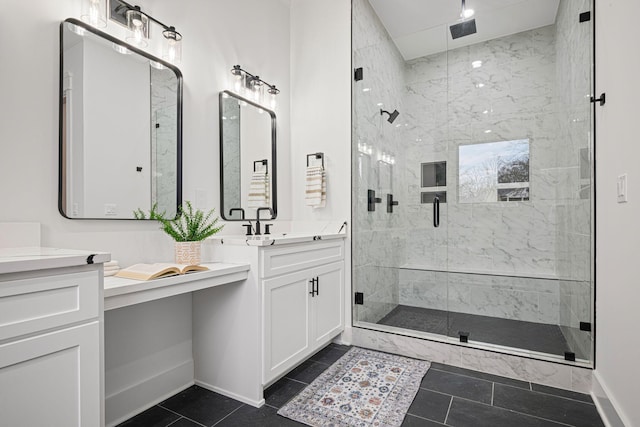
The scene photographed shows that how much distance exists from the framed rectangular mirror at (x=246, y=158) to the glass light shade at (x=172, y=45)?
1.42 feet

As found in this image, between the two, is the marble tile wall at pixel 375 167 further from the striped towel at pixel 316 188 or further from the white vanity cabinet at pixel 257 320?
the white vanity cabinet at pixel 257 320

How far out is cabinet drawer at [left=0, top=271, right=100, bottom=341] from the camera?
3.03 ft

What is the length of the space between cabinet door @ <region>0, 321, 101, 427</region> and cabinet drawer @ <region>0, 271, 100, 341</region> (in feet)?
0.12

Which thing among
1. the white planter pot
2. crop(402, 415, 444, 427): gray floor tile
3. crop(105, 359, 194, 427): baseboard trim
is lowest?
crop(402, 415, 444, 427): gray floor tile

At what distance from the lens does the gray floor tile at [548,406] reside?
173 cm

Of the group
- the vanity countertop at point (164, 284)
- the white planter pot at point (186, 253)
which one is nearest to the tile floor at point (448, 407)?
the vanity countertop at point (164, 284)

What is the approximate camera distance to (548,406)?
185 cm

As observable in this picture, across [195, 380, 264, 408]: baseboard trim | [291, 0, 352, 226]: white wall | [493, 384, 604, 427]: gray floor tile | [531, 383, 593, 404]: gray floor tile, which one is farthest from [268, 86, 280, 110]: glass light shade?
[531, 383, 593, 404]: gray floor tile

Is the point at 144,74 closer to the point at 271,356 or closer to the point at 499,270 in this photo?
the point at 271,356

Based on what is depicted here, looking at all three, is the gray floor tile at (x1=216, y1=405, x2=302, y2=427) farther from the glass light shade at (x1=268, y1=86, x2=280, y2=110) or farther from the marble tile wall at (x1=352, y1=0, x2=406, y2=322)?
the glass light shade at (x1=268, y1=86, x2=280, y2=110)

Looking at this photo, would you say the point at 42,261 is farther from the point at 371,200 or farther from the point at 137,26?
the point at 371,200

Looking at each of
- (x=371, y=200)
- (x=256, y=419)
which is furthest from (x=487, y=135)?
(x=256, y=419)

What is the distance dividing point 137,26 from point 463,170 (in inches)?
120

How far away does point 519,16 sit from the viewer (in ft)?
10.4
